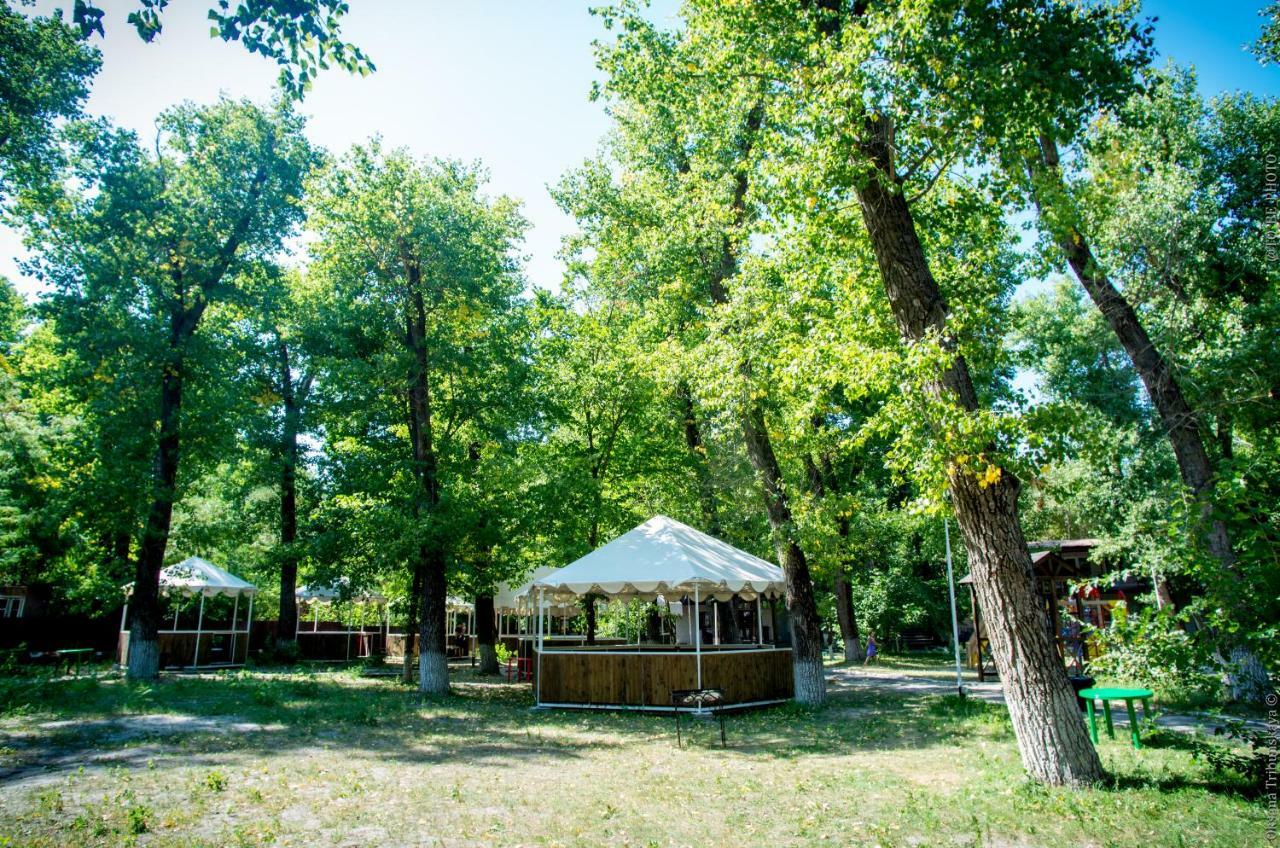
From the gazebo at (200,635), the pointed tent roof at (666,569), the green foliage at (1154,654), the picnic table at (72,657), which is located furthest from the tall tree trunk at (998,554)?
the gazebo at (200,635)

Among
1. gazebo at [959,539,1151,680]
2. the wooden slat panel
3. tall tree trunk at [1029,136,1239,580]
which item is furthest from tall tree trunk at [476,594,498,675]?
tall tree trunk at [1029,136,1239,580]

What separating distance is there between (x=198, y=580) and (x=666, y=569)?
16575 millimetres

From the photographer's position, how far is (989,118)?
7273 millimetres

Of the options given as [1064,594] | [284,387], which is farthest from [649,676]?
[284,387]

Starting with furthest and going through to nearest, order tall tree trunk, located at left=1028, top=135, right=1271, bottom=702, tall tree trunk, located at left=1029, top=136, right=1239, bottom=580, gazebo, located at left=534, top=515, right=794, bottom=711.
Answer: gazebo, located at left=534, top=515, right=794, bottom=711, tall tree trunk, located at left=1029, top=136, right=1239, bottom=580, tall tree trunk, located at left=1028, top=135, right=1271, bottom=702

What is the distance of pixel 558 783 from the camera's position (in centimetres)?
779

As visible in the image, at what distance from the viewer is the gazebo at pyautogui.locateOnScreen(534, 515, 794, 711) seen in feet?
47.0

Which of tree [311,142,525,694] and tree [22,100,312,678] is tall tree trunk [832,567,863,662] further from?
tree [22,100,312,678]

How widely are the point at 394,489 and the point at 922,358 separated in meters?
13.8

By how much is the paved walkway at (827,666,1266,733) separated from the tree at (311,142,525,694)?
1098 centimetres

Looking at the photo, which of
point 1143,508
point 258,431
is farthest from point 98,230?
point 1143,508

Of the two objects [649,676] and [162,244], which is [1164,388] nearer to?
[649,676]

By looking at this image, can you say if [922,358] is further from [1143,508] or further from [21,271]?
[21,271]

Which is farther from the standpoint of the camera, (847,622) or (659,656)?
(847,622)
